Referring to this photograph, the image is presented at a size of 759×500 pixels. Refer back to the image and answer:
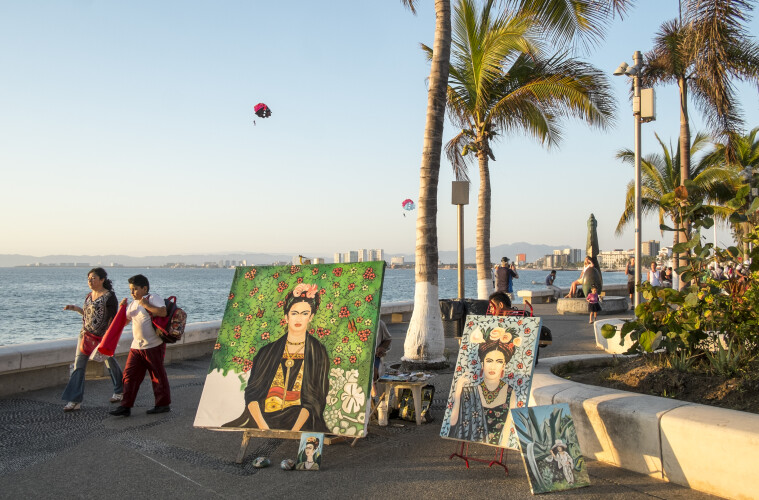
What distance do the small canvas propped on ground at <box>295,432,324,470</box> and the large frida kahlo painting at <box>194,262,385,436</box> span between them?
0.29 ft

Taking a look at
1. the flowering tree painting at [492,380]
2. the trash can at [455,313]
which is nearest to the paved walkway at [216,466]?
the flowering tree painting at [492,380]

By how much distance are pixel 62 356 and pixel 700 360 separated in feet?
27.0

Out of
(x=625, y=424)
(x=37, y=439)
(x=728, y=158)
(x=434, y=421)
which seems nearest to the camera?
(x=625, y=424)

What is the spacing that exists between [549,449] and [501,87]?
38.8ft

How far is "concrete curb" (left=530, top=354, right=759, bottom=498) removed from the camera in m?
4.28

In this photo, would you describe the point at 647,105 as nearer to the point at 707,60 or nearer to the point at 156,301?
the point at 707,60

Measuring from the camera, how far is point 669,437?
4.71m

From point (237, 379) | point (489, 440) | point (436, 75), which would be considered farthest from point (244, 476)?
point (436, 75)

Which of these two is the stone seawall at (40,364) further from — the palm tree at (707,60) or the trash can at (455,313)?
the palm tree at (707,60)

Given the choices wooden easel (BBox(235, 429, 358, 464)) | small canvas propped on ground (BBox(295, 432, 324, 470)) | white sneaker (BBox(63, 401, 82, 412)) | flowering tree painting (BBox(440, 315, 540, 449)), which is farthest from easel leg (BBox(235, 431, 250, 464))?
white sneaker (BBox(63, 401, 82, 412))

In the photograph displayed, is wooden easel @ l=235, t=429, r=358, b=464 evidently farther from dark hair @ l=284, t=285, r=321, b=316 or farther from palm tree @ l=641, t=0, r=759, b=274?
palm tree @ l=641, t=0, r=759, b=274

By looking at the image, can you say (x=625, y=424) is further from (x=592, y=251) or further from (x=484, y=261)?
(x=592, y=251)

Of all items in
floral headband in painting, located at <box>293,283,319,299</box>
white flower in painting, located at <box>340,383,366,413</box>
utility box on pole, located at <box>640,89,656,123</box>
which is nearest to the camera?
white flower in painting, located at <box>340,383,366,413</box>

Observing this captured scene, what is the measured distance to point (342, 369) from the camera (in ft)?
17.7
